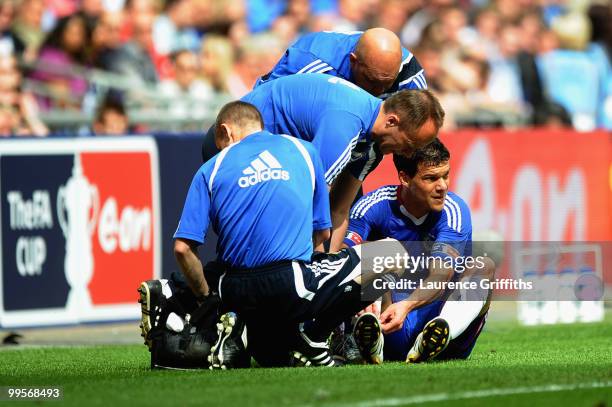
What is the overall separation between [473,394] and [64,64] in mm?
8865

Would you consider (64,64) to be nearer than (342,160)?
No

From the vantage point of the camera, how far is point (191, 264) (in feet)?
25.0

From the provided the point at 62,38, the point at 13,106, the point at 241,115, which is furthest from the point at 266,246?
the point at 62,38

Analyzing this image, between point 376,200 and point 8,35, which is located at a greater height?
point 8,35

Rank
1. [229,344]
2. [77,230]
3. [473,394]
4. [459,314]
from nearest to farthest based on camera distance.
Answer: [473,394] → [229,344] → [459,314] → [77,230]

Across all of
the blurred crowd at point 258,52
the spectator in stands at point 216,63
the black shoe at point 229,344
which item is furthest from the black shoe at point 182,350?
the spectator in stands at point 216,63

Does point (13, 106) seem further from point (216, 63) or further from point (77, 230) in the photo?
point (216, 63)

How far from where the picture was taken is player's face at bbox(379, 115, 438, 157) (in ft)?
26.3

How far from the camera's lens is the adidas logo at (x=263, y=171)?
7.64 metres

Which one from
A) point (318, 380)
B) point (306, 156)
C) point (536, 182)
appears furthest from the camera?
point (536, 182)

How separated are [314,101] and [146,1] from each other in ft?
26.9

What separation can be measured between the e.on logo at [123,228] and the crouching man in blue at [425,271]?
3859mm

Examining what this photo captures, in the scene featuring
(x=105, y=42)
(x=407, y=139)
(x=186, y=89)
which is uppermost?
(x=105, y=42)

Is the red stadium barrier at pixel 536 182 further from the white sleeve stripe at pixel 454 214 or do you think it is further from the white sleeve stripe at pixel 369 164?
the white sleeve stripe at pixel 369 164
